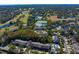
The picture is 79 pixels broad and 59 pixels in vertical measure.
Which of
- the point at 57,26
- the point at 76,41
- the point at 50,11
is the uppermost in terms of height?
the point at 50,11

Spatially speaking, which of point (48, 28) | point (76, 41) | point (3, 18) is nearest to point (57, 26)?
point (48, 28)

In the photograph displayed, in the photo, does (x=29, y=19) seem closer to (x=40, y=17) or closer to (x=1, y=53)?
(x=40, y=17)

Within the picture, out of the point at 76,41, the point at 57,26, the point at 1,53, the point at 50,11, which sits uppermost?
the point at 50,11

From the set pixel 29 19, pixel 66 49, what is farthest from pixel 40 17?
pixel 66 49

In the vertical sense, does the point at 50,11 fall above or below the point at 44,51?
above
